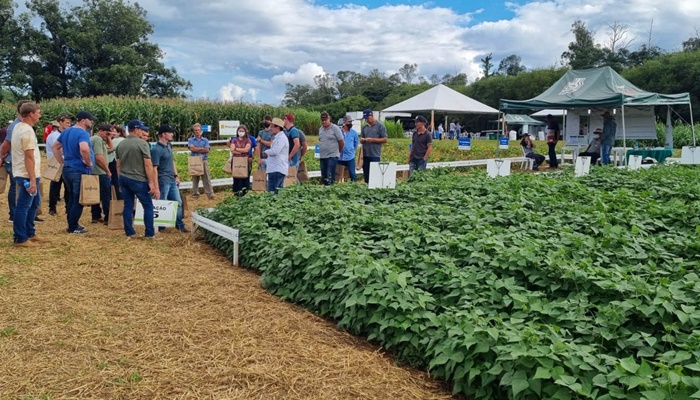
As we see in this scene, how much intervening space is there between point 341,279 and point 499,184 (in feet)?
16.4

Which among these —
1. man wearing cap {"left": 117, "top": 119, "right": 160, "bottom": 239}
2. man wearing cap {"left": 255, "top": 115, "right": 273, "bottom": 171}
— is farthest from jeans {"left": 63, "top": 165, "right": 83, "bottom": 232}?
man wearing cap {"left": 255, "top": 115, "right": 273, "bottom": 171}

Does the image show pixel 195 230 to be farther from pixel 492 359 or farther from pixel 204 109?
pixel 204 109

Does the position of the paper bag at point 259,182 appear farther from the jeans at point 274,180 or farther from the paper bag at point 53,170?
the paper bag at point 53,170

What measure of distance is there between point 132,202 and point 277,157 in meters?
2.33

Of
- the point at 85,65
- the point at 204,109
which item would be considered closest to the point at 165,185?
the point at 204,109

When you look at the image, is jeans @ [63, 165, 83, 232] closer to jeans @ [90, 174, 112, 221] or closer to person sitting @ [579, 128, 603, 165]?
jeans @ [90, 174, 112, 221]

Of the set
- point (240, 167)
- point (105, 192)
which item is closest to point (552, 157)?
point (240, 167)

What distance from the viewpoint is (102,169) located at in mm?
8711

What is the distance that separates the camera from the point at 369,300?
427 centimetres

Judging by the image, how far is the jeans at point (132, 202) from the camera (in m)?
7.73

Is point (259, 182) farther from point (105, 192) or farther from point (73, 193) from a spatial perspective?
point (73, 193)

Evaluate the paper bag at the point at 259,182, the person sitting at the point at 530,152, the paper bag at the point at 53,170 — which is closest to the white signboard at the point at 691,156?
the person sitting at the point at 530,152

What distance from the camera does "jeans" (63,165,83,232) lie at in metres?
8.02

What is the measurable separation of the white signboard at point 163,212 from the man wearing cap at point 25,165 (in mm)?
1318
